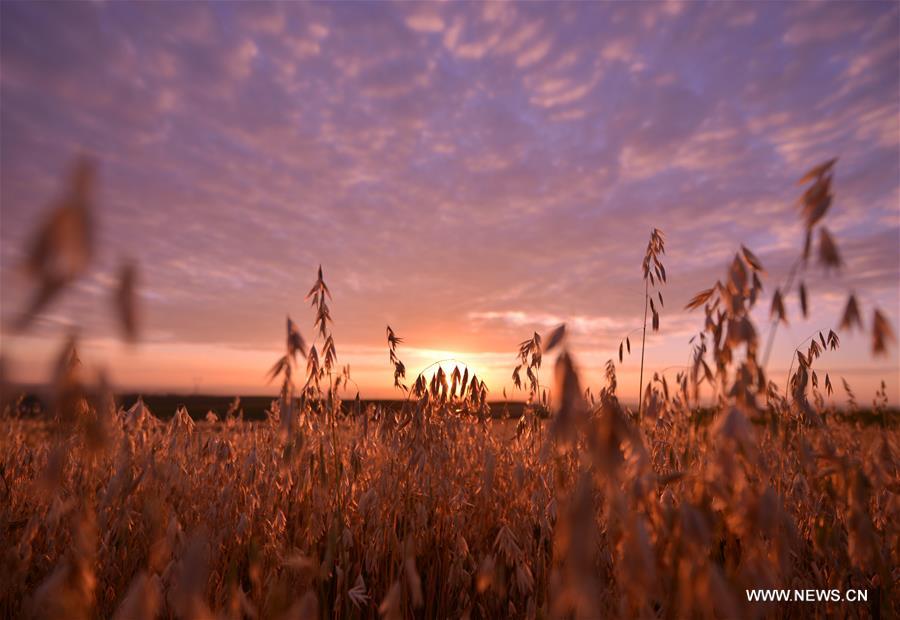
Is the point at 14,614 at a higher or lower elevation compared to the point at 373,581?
lower

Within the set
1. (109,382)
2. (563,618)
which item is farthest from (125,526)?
(563,618)

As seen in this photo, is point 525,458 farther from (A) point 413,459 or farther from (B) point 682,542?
(B) point 682,542

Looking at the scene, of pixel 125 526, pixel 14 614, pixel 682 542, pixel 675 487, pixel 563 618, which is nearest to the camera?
pixel 682 542

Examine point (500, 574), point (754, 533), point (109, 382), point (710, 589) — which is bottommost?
point (500, 574)

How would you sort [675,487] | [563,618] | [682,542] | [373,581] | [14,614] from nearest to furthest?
1. [682,542]
2. [563,618]
3. [14,614]
4. [373,581]
5. [675,487]

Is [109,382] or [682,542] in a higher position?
[109,382]

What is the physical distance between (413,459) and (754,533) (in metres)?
1.76

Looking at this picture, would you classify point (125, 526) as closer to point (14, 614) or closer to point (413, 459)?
point (14, 614)

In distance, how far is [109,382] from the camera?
139 centimetres

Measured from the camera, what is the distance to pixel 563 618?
2307mm

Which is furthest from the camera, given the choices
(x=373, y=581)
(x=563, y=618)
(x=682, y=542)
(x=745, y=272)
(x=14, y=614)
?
(x=373, y=581)

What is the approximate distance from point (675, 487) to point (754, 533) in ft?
5.81

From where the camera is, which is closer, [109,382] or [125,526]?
[109,382]

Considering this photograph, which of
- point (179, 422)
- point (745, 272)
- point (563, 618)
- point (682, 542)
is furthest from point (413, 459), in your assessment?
point (179, 422)
